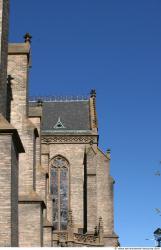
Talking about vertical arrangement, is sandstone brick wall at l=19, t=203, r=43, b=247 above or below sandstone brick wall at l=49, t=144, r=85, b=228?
below

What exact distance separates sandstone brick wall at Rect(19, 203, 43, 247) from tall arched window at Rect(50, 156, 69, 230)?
22.8m

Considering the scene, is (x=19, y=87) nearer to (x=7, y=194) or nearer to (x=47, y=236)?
(x=47, y=236)

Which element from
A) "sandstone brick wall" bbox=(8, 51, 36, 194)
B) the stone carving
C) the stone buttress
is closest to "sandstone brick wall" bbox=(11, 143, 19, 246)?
the stone buttress

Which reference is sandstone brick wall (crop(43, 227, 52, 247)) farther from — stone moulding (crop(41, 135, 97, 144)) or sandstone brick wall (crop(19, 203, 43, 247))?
stone moulding (crop(41, 135, 97, 144))

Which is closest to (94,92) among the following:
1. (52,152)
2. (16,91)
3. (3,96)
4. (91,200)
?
(52,152)

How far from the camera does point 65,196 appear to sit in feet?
151

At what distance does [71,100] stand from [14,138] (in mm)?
34194

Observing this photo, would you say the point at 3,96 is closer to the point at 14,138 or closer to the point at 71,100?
the point at 14,138

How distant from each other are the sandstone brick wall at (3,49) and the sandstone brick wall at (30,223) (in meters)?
5.89

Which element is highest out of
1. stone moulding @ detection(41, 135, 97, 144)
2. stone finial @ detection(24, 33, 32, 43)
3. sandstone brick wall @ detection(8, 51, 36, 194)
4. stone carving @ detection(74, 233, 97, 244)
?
stone moulding @ detection(41, 135, 97, 144)

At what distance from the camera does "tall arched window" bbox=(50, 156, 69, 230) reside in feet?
150

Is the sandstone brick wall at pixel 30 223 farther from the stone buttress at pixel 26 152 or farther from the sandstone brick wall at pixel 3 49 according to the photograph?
the sandstone brick wall at pixel 3 49

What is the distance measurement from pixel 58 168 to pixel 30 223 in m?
23.8

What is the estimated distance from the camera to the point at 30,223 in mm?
22750
